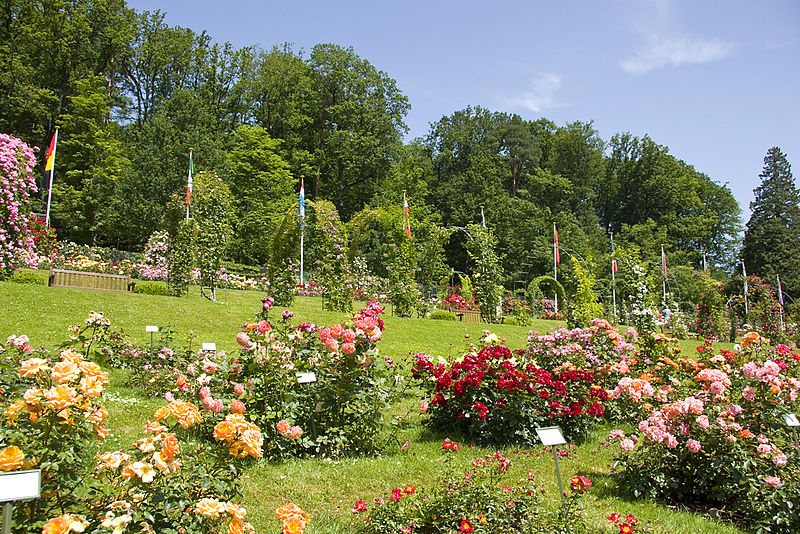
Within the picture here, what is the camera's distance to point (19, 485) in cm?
179

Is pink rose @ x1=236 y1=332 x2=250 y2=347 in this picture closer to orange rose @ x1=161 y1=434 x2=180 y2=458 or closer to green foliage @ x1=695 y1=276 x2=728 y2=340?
orange rose @ x1=161 y1=434 x2=180 y2=458

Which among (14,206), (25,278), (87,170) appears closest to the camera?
(14,206)

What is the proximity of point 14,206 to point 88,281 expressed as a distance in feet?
10.3

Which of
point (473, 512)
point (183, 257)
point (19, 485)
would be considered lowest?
point (473, 512)

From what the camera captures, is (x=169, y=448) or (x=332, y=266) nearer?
(x=169, y=448)

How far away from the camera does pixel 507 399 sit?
5113mm

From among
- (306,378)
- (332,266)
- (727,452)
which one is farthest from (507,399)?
(332,266)

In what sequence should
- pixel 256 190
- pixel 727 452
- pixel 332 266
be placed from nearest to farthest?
→ 1. pixel 727 452
2. pixel 332 266
3. pixel 256 190

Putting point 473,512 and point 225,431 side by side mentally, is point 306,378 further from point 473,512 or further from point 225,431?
point 225,431

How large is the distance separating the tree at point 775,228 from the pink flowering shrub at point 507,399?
3761 cm

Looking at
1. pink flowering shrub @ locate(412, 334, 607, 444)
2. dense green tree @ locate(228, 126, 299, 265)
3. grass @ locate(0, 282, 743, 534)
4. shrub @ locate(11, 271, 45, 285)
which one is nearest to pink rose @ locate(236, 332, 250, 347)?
grass @ locate(0, 282, 743, 534)

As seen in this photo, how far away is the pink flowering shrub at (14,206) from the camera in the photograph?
417 inches

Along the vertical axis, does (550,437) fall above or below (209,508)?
above

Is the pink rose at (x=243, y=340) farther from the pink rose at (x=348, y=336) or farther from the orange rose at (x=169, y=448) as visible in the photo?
the orange rose at (x=169, y=448)
